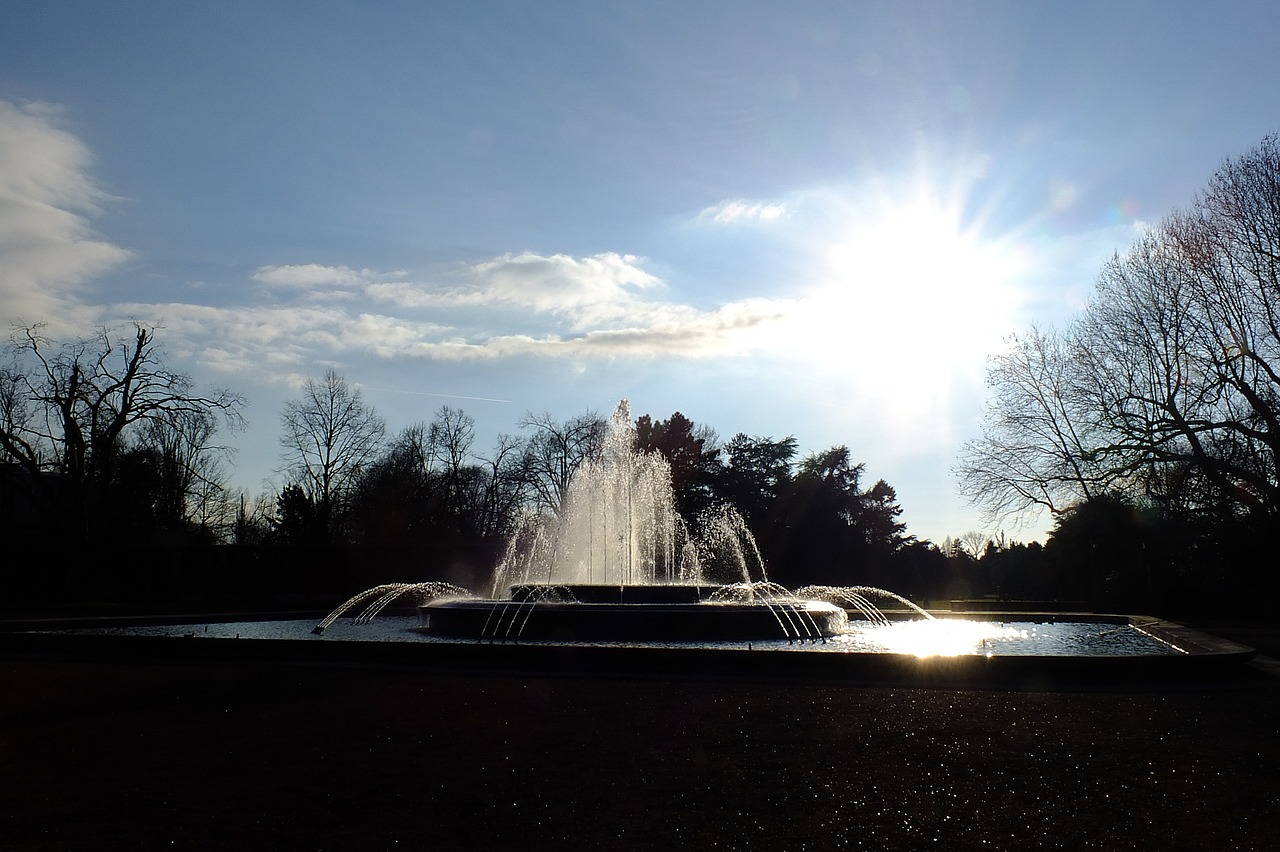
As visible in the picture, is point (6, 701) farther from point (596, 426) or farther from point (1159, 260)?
point (596, 426)

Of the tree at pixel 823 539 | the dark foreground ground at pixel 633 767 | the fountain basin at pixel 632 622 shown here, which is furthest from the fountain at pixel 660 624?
the tree at pixel 823 539

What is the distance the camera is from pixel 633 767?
615 cm

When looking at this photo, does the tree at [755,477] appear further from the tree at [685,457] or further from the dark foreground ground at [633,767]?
the dark foreground ground at [633,767]

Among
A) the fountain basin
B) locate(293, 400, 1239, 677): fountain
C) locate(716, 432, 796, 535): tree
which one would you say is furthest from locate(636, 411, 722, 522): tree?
the fountain basin

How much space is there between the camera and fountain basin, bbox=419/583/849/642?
44.8ft

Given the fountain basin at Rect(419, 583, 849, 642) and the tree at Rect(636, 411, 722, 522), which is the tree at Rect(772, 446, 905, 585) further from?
the fountain basin at Rect(419, 583, 849, 642)

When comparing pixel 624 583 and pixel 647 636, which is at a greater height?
pixel 624 583

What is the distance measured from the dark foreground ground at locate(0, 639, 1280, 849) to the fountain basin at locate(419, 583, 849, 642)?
12.7 ft

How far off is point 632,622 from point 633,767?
7.52 meters

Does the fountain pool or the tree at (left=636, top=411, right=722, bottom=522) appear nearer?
the fountain pool

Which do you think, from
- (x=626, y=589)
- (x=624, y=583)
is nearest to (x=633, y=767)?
(x=626, y=589)

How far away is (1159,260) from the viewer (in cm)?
2612

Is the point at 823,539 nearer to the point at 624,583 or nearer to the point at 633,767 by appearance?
the point at 624,583

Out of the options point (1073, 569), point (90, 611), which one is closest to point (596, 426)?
point (1073, 569)
